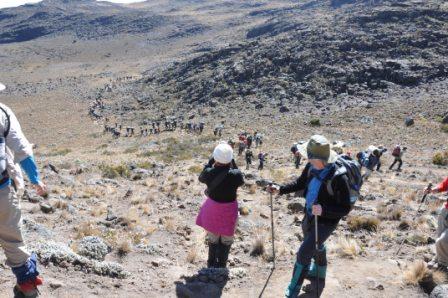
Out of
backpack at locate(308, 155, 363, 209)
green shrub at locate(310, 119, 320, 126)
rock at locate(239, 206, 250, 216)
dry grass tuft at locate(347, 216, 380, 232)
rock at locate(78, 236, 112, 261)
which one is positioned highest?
backpack at locate(308, 155, 363, 209)

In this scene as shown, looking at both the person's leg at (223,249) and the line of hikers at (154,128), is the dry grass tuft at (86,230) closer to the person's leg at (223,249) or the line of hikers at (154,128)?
the person's leg at (223,249)

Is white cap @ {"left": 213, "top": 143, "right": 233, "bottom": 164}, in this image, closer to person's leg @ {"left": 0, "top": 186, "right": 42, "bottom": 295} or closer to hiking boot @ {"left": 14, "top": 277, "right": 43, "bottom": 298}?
person's leg @ {"left": 0, "top": 186, "right": 42, "bottom": 295}

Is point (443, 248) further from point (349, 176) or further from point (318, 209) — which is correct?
point (318, 209)

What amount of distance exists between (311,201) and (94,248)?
3697mm

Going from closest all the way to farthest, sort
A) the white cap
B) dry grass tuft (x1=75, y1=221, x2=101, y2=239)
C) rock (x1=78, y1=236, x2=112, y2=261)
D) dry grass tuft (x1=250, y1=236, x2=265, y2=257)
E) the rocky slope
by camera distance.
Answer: the white cap, rock (x1=78, y1=236, x2=112, y2=261), dry grass tuft (x1=250, y1=236, x2=265, y2=257), dry grass tuft (x1=75, y1=221, x2=101, y2=239), the rocky slope

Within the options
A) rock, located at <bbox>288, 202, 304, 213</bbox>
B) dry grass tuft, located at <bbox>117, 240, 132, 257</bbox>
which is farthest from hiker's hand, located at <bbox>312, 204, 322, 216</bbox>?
rock, located at <bbox>288, 202, 304, 213</bbox>

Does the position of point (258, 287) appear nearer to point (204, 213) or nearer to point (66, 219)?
point (204, 213)

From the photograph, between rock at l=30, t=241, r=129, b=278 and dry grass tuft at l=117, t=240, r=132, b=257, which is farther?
dry grass tuft at l=117, t=240, r=132, b=257

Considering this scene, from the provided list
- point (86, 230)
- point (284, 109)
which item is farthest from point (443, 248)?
point (284, 109)

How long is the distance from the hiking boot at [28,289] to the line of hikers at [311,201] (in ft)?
7.41

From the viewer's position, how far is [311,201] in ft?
16.7

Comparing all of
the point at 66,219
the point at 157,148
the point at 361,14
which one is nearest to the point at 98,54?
the point at 361,14

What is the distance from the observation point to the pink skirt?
5.96 metres

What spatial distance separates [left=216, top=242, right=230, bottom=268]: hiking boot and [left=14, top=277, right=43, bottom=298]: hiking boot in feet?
8.33
